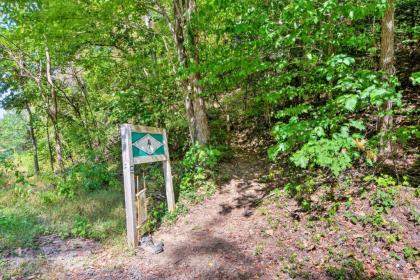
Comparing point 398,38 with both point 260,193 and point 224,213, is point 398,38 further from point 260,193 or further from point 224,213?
point 224,213

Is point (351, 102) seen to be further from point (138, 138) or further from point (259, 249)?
point (138, 138)

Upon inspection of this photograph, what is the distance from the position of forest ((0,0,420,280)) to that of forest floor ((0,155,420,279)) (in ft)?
0.06

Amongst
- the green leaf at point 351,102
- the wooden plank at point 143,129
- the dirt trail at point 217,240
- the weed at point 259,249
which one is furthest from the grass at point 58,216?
the green leaf at point 351,102

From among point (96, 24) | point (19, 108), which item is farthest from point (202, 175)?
point (19, 108)

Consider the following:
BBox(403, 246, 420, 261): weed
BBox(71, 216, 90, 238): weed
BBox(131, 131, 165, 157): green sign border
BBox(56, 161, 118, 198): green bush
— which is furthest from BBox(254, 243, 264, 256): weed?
BBox(56, 161, 118, 198): green bush

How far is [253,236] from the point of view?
3.78 metres

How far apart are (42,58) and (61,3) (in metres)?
3.91

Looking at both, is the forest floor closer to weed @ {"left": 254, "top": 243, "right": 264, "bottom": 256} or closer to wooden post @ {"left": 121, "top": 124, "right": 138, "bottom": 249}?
weed @ {"left": 254, "top": 243, "right": 264, "bottom": 256}

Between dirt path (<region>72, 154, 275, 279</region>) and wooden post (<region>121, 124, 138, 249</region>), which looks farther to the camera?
wooden post (<region>121, 124, 138, 249</region>)

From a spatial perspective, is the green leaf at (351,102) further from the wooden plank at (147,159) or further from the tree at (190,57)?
the tree at (190,57)

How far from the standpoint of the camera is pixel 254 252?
3422mm

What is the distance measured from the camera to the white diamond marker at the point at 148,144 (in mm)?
4023

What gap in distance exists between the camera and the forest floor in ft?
9.87

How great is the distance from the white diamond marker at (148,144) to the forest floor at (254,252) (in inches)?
48.4
